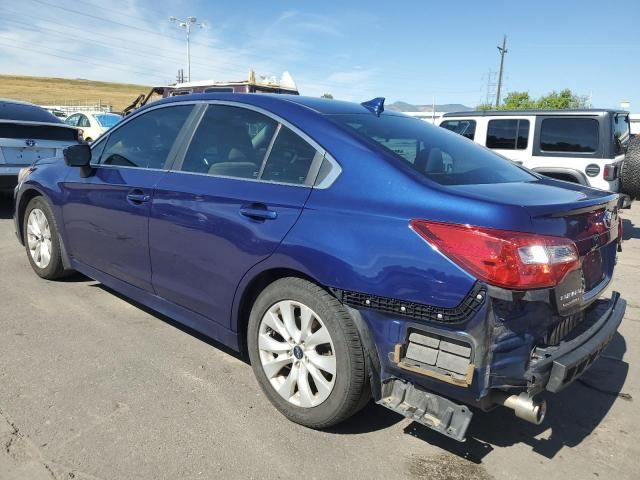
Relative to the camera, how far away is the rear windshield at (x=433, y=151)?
8.95 feet

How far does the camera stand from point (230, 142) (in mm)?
3318

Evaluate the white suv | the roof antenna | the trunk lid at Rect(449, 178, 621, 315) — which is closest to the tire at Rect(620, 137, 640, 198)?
the white suv

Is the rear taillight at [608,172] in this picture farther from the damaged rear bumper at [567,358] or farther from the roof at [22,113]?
the roof at [22,113]

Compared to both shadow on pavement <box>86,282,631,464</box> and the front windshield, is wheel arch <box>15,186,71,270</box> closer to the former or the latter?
shadow on pavement <box>86,282,631,464</box>

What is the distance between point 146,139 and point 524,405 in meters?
3.06

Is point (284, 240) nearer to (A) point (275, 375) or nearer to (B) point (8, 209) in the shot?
(A) point (275, 375)

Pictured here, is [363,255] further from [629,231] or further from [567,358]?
[629,231]

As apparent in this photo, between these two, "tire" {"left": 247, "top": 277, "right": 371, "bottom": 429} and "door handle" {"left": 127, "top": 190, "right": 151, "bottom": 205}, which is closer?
"tire" {"left": 247, "top": 277, "right": 371, "bottom": 429}

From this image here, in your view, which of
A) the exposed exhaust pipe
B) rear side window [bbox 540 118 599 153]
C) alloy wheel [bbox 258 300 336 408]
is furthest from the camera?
rear side window [bbox 540 118 599 153]

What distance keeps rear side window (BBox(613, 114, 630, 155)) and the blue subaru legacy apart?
5998 mm

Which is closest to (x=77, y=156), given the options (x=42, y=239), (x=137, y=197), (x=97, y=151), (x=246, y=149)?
(x=97, y=151)

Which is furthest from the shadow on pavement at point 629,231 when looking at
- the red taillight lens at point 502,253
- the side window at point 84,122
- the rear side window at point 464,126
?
the side window at point 84,122

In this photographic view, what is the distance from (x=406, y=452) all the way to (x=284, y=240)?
1.22 meters

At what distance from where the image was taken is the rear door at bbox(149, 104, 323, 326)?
9.32ft
